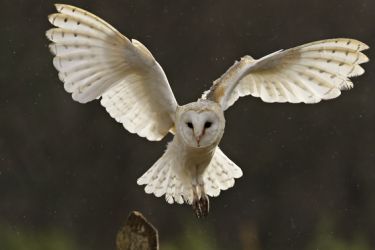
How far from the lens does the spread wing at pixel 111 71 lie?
4.54 meters

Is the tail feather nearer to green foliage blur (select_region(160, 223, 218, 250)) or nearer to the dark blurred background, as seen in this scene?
green foliage blur (select_region(160, 223, 218, 250))

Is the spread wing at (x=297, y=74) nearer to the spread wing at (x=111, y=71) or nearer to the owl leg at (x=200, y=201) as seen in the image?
the spread wing at (x=111, y=71)

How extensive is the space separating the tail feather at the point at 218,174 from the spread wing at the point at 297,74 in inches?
11.9

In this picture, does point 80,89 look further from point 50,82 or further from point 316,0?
point 316,0

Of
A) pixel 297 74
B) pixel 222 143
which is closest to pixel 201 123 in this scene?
pixel 297 74

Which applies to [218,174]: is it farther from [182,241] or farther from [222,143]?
[222,143]

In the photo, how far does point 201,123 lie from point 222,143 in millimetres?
4516

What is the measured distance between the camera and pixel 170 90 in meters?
4.93

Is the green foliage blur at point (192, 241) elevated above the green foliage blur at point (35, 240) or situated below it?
below

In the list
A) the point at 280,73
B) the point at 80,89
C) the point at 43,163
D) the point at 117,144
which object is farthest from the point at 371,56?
the point at 80,89

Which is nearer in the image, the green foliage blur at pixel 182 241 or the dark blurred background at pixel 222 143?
the green foliage blur at pixel 182 241

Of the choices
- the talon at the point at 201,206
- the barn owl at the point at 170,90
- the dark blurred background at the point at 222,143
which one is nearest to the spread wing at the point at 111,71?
the barn owl at the point at 170,90

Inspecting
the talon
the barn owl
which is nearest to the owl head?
the barn owl

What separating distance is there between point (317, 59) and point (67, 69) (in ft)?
3.82
